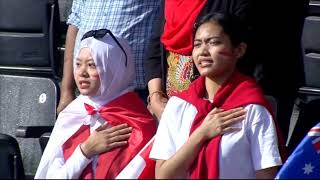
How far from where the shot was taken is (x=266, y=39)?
394 cm

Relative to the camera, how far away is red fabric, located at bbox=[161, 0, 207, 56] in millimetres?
4004

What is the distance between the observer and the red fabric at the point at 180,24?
4.00m

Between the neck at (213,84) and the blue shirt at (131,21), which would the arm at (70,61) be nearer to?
the blue shirt at (131,21)

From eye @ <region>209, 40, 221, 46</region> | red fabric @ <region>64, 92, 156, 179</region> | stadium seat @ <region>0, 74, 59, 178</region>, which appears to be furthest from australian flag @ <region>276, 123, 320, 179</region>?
stadium seat @ <region>0, 74, 59, 178</region>

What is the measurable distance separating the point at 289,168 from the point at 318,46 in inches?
44.5

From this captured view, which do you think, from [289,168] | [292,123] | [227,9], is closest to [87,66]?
[227,9]

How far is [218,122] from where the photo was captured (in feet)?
11.1

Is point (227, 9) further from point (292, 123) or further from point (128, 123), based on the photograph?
point (292, 123)

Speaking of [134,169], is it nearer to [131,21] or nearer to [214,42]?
[214,42]

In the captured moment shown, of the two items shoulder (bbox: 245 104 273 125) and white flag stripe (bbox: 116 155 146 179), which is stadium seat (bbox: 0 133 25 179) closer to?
white flag stripe (bbox: 116 155 146 179)

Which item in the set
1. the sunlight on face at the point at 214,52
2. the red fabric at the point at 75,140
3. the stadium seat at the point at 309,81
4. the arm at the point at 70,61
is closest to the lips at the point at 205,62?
the sunlight on face at the point at 214,52

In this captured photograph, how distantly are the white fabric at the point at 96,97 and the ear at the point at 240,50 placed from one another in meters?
0.56

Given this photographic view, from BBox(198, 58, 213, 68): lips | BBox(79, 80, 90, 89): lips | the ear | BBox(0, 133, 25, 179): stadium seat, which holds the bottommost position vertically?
BBox(0, 133, 25, 179): stadium seat

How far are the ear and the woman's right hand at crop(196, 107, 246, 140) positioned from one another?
0.25 meters
